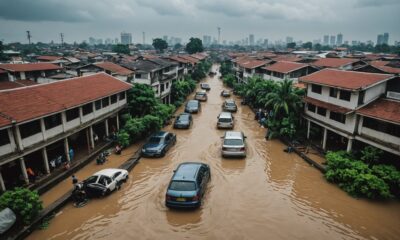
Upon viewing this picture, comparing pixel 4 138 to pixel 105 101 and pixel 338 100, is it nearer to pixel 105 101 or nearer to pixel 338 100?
→ pixel 105 101

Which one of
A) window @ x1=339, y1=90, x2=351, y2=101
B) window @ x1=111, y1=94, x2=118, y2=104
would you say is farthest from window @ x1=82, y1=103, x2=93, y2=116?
window @ x1=339, y1=90, x2=351, y2=101

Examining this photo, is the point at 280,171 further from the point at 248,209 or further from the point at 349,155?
the point at 248,209

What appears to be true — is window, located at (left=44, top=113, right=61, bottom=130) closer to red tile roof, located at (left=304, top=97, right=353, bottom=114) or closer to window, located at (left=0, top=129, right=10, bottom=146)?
window, located at (left=0, top=129, right=10, bottom=146)

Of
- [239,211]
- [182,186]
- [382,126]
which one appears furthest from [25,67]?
[382,126]

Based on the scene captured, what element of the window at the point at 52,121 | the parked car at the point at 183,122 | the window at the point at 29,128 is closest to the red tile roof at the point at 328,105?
the parked car at the point at 183,122

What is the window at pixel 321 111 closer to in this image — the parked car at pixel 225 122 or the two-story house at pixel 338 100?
the two-story house at pixel 338 100

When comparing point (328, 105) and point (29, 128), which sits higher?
point (328, 105)
